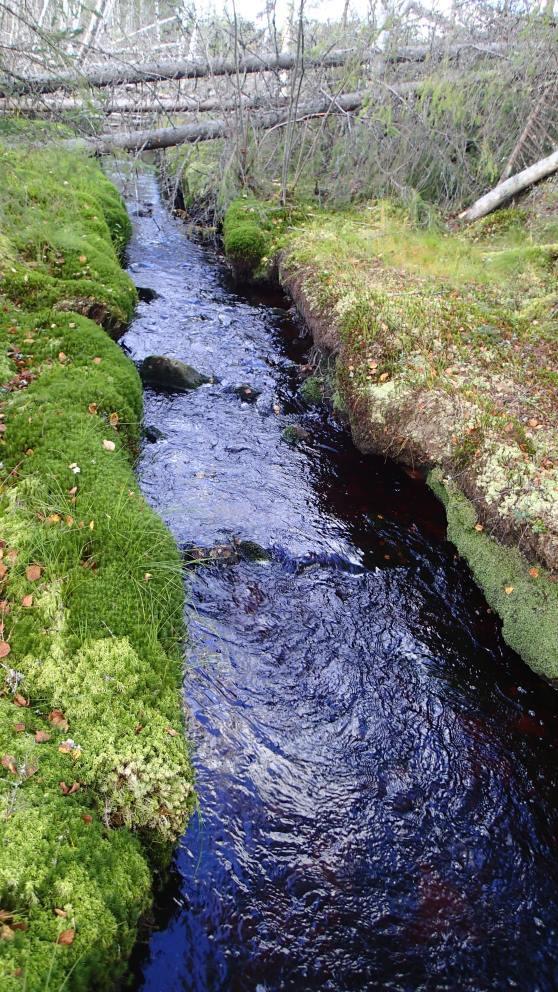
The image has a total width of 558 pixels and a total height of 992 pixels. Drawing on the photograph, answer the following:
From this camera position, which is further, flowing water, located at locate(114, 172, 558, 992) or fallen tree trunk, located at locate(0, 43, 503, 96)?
fallen tree trunk, located at locate(0, 43, 503, 96)

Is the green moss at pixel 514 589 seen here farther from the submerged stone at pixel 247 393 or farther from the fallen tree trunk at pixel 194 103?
the fallen tree trunk at pixel 194 103

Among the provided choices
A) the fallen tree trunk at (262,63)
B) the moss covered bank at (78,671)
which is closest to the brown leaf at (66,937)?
the moss covered bank at (78,671)

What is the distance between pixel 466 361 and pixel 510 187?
20.3 feet

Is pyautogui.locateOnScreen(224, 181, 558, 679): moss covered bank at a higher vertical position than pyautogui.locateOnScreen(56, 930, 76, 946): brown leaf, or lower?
higher

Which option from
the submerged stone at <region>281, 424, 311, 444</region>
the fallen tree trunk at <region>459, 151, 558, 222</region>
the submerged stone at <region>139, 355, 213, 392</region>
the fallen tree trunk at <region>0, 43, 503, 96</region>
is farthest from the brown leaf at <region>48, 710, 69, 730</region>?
the fallen tree trunk at <region>459, 151, 558, 222</region>

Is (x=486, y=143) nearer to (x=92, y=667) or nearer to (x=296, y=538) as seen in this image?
(x=296, y=538)

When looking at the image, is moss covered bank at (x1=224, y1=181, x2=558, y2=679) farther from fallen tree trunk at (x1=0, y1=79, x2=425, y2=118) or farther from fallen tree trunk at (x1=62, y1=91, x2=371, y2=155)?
fallen tree trunk at (x1=0, y1=79, x2=425, y2=118)

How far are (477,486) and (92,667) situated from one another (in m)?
3.73

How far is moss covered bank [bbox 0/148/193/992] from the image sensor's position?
7.48 feet

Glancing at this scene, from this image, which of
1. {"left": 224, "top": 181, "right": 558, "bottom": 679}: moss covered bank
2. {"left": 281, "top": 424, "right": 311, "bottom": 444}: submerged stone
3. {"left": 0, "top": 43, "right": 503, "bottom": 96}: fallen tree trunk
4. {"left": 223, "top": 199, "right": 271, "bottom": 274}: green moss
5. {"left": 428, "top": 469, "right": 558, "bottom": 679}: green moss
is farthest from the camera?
{"left": 223, "top": 199, "right": 271, "bottom": 274}: green moss

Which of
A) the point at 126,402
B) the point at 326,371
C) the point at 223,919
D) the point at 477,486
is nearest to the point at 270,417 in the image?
the point at 326,371

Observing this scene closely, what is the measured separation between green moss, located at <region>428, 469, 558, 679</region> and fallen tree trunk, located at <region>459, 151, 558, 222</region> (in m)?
7.93

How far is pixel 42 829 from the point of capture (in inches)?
94.3

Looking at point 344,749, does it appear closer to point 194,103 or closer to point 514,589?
Result: point 514,589
